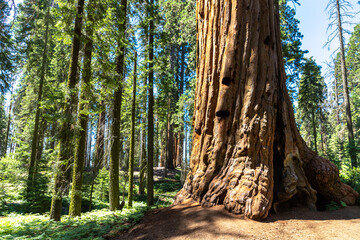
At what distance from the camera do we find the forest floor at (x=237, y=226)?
2.73 meters

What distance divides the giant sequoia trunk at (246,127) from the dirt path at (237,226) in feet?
0.87

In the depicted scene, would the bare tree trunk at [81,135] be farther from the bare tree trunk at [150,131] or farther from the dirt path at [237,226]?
the bare tree trunk at [150,131]

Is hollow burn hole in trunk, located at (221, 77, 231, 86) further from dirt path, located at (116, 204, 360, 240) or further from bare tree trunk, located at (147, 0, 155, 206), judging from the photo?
bare tree trunk, located at (147, 0, 155, 206)

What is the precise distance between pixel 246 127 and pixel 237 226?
5.55 feet

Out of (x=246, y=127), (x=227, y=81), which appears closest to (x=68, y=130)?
(x=227, y=81)

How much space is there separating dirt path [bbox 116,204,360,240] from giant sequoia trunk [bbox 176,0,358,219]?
27cm

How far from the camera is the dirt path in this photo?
2.73 meters

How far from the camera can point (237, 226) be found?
294 cm

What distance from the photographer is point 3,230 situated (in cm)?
449

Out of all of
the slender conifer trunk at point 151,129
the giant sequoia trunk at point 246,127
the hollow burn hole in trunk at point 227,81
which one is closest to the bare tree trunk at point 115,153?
the slender conifer trunk at point 151,129

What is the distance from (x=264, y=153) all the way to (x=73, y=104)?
5730 millimetres

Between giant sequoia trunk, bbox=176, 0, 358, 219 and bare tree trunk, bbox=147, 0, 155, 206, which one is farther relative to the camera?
bare tree trunk, bbox=147, 0, 155, 206

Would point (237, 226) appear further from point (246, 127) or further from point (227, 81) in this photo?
point (227, 81)

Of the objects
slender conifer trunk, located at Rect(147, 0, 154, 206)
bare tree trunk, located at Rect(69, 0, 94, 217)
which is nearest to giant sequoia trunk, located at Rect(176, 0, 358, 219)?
bare tree trunk, located at Rect(69, 0, 94, 217)
